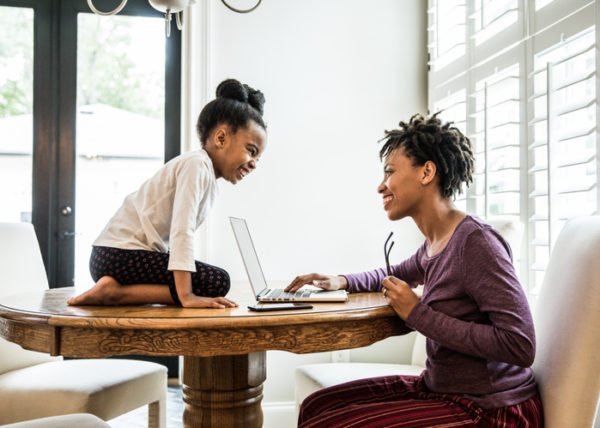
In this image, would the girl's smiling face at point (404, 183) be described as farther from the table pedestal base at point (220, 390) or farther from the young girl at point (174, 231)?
the table pedestal base at point (220, 390)

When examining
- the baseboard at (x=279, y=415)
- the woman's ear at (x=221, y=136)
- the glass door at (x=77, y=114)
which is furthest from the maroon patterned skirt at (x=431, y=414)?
the glass door at (x=77, y=114)

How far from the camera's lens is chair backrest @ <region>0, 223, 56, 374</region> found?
6.34ft

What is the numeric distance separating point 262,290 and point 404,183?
0.56m

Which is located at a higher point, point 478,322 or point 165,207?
point 165,207

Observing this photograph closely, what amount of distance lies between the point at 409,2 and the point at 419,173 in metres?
1.96

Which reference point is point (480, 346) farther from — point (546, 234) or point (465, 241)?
point (546, 234)

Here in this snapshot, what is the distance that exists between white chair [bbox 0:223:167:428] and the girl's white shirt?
1.64ft

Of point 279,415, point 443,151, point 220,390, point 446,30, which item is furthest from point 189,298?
point 446,30

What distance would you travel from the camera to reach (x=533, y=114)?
79.5 inches

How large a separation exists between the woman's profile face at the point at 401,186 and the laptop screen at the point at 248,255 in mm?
437

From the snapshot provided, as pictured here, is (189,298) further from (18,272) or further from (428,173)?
(18,272)

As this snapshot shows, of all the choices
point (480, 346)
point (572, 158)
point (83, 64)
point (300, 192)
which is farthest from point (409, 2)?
point (480, 346)

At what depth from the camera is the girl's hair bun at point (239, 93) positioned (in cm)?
176

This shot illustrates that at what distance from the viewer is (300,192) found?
116 inches
